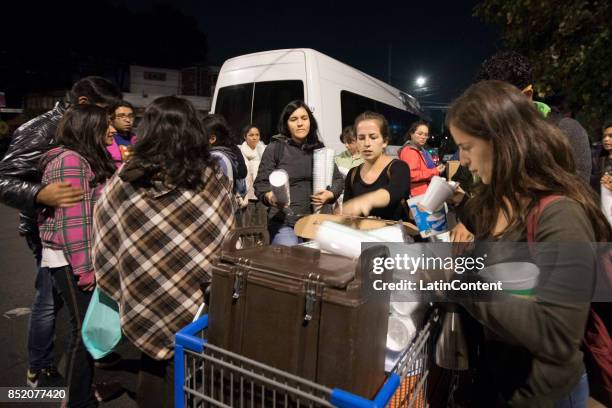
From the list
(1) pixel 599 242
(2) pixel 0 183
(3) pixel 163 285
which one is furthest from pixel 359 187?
(2) pixel 0 183

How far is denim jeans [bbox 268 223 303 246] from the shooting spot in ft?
10.3

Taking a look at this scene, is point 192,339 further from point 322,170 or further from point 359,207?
point 322,170

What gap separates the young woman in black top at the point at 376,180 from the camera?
98.1 inches

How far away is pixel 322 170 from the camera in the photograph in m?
3.38

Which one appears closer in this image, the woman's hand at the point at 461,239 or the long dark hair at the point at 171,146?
the woman's hand at the point at 461,239

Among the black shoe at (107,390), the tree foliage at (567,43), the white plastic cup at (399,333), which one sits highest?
the tree foliage at (567,43)

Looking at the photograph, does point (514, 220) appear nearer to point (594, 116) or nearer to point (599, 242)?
point (599, 242)

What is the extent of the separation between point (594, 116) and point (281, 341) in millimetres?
9457

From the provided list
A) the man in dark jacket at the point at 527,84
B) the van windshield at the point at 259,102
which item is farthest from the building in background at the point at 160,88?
the man in dark jacket at the point at 527,84

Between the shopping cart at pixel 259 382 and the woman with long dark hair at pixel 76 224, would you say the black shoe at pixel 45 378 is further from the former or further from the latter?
the shopping cart at pixel 259 382

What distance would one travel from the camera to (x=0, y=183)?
2.26 m

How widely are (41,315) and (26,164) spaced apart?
3.38 ft

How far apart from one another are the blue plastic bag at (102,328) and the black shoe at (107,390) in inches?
44.7

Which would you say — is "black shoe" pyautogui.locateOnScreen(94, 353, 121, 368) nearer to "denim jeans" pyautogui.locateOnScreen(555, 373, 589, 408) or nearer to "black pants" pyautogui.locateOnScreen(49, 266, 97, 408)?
"black pants" pyautogui.locateOnScreen(49, 266, 97, 408)
